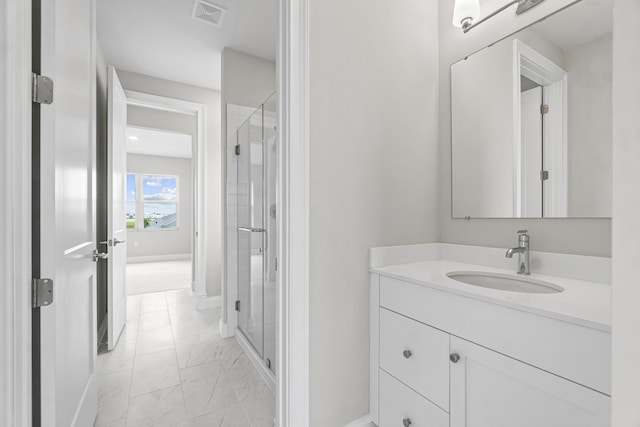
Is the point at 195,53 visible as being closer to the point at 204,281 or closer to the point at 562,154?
the point at 204,281

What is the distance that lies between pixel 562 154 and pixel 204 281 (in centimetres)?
339

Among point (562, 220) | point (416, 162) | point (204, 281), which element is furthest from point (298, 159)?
point (204, 281)

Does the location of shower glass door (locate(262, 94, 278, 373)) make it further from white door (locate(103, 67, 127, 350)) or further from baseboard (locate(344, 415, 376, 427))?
white door (locate(103, 67, 127, 350))

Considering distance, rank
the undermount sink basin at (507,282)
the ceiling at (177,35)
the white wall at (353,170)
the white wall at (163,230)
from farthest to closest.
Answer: the white wall at (163,230) < the ceiling at (177,35) < the white wall at (353,170) < the undermount sink basin at (507,282)

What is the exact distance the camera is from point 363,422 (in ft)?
4.56

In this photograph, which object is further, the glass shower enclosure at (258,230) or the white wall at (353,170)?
the glass shower enclosure at (258,230)

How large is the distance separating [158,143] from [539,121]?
656cm

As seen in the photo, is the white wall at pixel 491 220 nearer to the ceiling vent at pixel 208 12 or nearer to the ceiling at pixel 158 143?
the ceiling vent at pixel 208 12

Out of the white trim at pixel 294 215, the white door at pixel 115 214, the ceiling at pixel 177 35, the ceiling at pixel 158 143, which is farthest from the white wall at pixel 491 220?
the ceiling at pixel 158 143

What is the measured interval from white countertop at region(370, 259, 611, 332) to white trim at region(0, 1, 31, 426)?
1267mm

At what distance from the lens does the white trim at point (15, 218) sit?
2.65 ft

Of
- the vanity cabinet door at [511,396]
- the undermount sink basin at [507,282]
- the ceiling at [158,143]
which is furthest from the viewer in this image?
the ceiling at [158,143]

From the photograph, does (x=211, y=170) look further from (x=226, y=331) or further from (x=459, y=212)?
(x=459, y=212)

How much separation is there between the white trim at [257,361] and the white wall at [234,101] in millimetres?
272
